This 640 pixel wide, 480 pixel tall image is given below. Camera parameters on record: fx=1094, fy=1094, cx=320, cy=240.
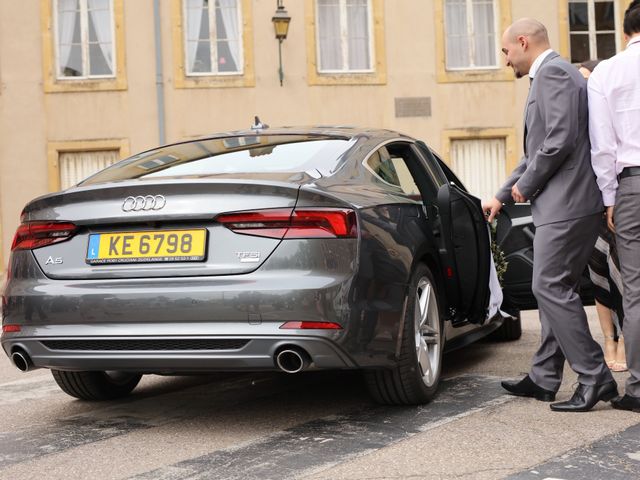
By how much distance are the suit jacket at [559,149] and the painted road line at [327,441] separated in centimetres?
100

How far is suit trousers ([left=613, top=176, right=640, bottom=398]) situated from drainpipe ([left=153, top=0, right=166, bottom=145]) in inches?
642

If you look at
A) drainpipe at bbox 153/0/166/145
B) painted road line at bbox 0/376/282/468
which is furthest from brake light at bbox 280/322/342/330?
drainpipe at bbox 153/0/166/145

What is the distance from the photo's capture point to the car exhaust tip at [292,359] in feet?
Result: 14.7

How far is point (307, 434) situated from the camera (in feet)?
15.4

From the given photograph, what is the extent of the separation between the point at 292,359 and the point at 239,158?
1138 mm

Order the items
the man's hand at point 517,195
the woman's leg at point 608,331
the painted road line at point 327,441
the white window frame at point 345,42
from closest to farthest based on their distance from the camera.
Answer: the painted road line at point 327,441, the man's hand at point 517,195, the woman's leg at point 608,331, the white window frame at point 345,42

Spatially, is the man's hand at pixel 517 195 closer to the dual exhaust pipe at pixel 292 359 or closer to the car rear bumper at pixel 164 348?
the car rear bumper at pixel 164 348

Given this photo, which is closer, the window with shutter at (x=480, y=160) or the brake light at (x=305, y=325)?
the brake light at (x=305, y=325)

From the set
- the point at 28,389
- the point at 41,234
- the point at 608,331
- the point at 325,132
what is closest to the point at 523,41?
the point at 325,132

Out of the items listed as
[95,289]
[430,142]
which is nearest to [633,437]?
[95,289]

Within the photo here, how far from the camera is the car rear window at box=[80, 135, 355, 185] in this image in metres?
5.00

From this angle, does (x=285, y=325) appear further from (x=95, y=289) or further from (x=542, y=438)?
(x=542, y=438)

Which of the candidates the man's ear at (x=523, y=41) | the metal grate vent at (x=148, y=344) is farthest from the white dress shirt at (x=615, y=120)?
the metal grate vent at (x=148, y=344)

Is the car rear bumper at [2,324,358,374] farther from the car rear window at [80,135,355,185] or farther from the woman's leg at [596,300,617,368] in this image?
the woman's leg at [596,300,617,368]
